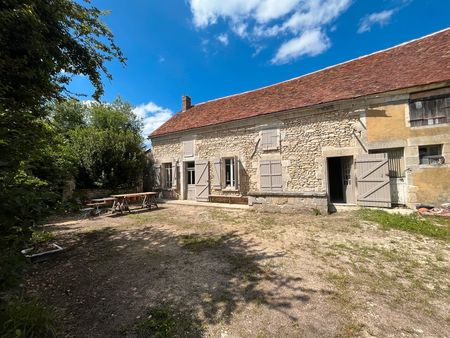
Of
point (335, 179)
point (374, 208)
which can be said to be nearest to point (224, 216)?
point (374, 208)

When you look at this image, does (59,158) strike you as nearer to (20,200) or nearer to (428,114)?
(20,200)

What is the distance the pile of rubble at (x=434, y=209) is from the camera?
20.4ft

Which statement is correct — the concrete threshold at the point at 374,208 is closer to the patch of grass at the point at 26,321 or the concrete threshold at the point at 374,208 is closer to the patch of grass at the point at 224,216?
the patch of grass at the point at 224,216

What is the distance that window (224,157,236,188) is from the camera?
417 inches

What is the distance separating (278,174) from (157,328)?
7717 mm

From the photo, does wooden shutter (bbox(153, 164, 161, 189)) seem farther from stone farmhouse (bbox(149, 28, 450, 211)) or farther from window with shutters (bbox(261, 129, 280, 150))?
window with shutters (bbox(261, 129, 280, 150))

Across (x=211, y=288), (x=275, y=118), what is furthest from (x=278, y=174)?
(x=211, y=288)

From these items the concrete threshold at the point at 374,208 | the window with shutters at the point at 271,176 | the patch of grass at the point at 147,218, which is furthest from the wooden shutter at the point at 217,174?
the concrete threshold at the point at 374,208

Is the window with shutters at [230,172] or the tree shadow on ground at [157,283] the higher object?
the window with shutters at [230,172]

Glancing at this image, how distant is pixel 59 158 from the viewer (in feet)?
29.7

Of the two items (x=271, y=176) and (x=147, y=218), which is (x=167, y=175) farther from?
(x=271, y=176)

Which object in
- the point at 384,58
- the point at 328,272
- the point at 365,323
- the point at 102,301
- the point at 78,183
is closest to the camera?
the point at 365,323

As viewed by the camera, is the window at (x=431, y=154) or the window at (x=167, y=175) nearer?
the window at (x=431, y=154)

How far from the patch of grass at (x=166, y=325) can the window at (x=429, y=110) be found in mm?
8367
